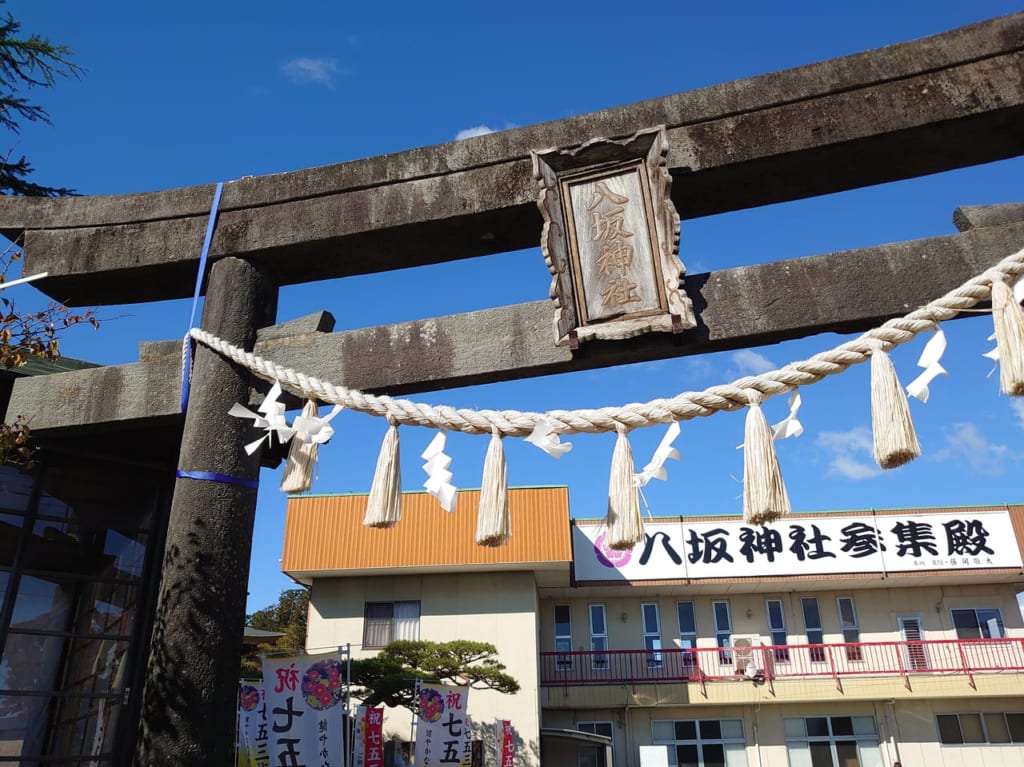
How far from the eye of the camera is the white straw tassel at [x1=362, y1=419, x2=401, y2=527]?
233 cm

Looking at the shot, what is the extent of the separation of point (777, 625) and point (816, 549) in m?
2.28

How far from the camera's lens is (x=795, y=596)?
57.2 feet

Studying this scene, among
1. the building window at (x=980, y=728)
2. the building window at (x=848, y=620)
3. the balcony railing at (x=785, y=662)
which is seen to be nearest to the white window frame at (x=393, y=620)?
the balcony railing at (x=785, y=662)

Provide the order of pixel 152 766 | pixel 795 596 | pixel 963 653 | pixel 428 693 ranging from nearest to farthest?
pixel 152 766 < pixel 428 693 < pixel 963 653 < pixel 795 596

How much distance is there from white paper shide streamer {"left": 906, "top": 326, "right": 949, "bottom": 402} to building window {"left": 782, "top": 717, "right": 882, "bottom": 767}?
16.9 meters

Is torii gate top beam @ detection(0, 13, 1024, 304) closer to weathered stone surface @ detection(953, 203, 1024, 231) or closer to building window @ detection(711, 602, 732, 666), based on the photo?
weathered stone surface @ detection(953, 203, 1024, 231)

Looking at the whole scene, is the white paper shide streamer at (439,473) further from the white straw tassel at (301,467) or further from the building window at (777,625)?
the building window at (777,625)

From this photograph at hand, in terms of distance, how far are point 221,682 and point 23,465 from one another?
195 cm

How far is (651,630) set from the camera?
17.4 m

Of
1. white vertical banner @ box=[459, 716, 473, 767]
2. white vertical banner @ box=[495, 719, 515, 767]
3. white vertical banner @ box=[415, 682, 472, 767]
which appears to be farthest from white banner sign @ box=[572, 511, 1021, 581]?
white vertical banner @ box=[415, 682, 472, 767]

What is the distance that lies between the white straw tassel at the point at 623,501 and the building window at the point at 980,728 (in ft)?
59.1

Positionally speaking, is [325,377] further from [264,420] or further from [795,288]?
[795,288]

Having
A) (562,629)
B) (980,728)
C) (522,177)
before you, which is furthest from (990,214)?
(980,728)

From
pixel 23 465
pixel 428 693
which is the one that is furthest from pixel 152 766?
pixel 428 693
